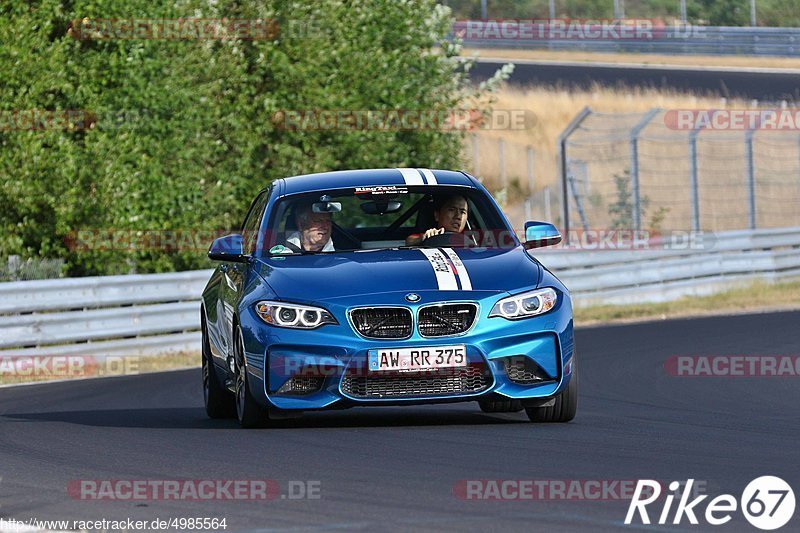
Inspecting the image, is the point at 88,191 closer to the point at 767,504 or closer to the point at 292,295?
the point at 292,295

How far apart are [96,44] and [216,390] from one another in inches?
499

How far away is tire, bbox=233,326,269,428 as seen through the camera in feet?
31.3

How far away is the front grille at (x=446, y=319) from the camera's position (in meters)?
9.05

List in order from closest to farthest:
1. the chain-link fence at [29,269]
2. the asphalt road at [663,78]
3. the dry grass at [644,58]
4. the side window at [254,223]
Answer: the side window at [254,223] → the chain-link fence at [29,269] → the asphalt road at [663,78] → the dry grass at [644,58]

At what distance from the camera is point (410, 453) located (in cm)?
823

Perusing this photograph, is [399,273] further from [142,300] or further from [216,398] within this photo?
[142,300]

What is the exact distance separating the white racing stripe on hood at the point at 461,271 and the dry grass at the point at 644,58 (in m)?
42.4

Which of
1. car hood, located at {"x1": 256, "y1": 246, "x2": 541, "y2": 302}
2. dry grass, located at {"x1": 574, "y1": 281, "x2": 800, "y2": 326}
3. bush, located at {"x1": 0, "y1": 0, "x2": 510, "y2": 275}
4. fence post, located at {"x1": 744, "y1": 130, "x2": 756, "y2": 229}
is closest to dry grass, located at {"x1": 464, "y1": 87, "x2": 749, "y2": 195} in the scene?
fence post, located at {"x1": 744, "y1": 130, "x2": 756, "y2": 229}

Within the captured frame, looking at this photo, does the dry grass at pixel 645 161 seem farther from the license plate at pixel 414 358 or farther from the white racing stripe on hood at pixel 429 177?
the license plate at pixel 414 358

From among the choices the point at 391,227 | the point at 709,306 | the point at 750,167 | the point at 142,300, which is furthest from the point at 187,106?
the point at 391,227

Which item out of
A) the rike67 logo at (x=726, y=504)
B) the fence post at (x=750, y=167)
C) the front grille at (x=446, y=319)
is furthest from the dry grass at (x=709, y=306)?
the rike67 logo at (x=726, y=504)

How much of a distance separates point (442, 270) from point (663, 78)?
4290cm

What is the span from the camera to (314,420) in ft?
33.7

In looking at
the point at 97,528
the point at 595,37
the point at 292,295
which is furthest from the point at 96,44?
the point at 595,37
